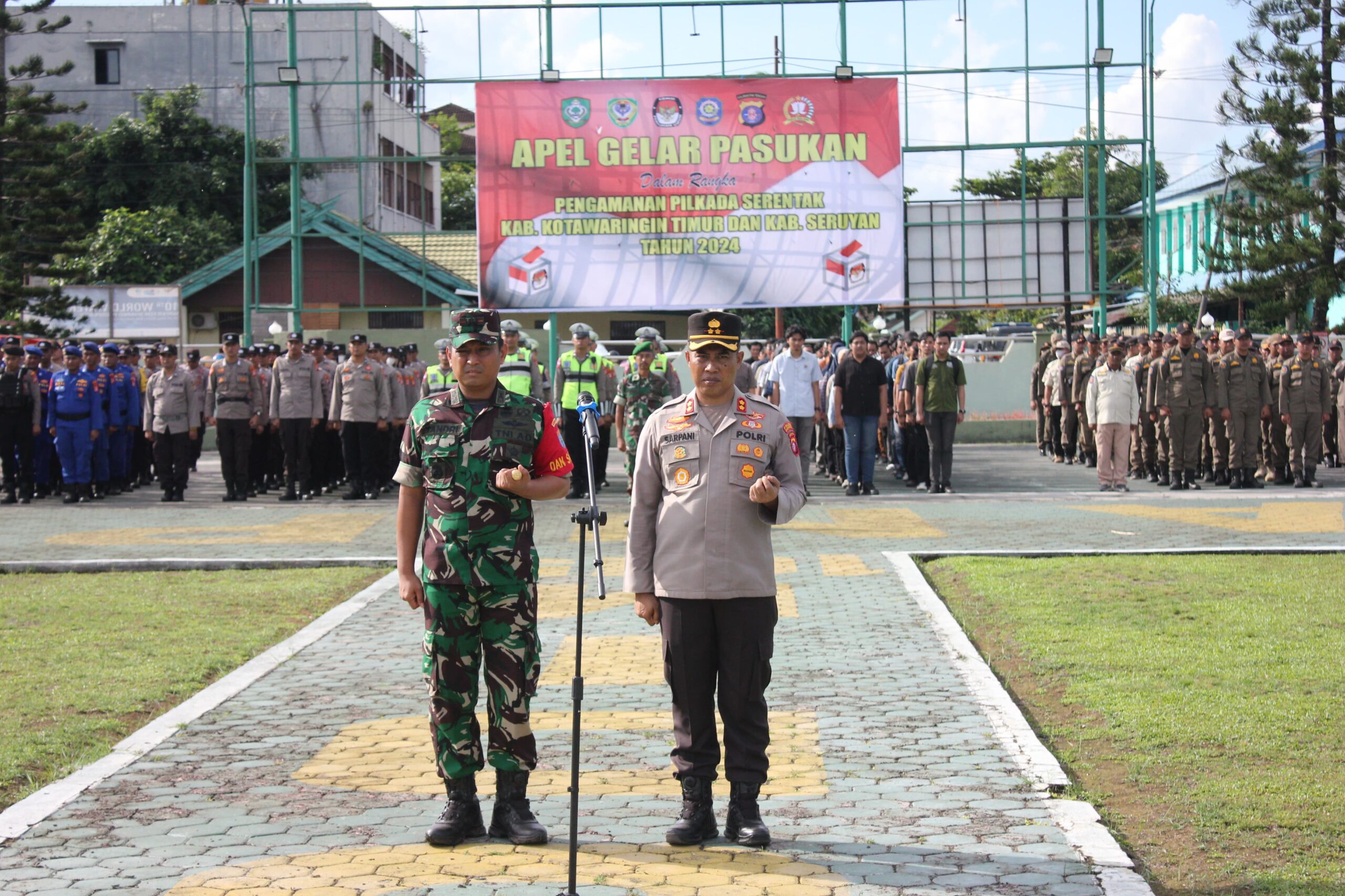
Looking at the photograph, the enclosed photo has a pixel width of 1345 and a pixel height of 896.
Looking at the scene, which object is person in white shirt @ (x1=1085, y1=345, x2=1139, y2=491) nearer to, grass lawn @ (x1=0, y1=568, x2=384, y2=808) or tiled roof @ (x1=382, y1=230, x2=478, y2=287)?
grass lawn @ (x1=0, y1=568, x2=384, y2=808)

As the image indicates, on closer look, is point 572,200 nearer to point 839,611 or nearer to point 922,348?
point 922,348

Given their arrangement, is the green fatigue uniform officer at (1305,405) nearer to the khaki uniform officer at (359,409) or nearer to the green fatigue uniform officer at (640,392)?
the green fatigue uniform officer at (640,392)

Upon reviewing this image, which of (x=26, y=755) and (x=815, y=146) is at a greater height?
(x=815, y=146)

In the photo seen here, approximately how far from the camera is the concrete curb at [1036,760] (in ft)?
15.8

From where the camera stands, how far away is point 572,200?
22391 mm

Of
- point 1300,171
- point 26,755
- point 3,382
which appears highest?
point 1300,171

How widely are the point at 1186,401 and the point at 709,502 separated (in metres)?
15.6

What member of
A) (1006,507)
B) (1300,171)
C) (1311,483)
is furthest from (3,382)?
(1300,171)

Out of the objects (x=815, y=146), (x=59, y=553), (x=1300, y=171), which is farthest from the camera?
(x=1300, y=171)

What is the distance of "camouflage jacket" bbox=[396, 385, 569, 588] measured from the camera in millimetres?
5332

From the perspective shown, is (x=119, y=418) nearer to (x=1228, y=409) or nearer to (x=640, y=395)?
(x=640, y=395)

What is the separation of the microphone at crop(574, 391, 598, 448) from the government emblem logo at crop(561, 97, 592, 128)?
49.4 ft

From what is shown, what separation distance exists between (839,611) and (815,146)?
13.3m

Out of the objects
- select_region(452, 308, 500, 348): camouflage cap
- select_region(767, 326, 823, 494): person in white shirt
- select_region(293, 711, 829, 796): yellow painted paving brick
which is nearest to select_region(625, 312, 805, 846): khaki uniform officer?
select_region(293, 711, 829, 796): yellow painted paving brick
